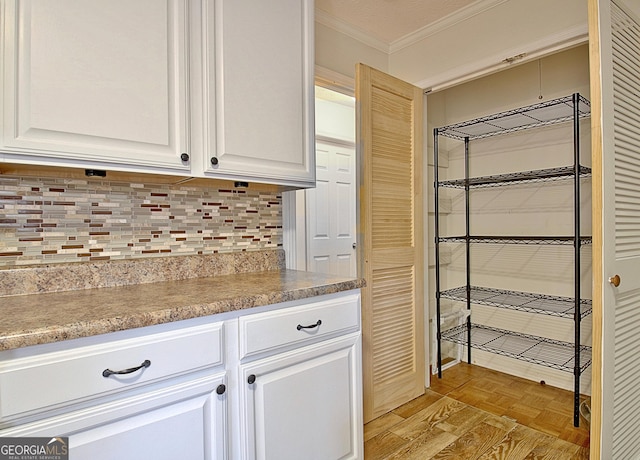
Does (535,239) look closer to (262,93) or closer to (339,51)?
(339,51)

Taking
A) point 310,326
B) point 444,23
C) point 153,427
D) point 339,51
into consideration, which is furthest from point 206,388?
point 444,23

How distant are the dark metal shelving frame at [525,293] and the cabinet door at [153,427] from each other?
204 cm

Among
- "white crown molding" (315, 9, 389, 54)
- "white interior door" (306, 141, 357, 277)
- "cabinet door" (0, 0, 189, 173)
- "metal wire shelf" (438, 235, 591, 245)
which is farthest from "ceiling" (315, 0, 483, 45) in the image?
"metal wire shelf" (438, 235, 591, 245)

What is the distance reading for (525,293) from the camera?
8.82 ft

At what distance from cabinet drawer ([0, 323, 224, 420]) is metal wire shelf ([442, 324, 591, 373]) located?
2.17m

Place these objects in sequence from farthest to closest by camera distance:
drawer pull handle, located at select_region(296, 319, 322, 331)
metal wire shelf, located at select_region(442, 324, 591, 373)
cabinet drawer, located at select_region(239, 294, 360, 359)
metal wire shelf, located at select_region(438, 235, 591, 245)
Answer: metal wire shelf, located at select_region(442, 324, 591, 373) < metal wire shelf, located at select_region(438, 235, 591, 245) < drawer pull handle, located at select_region(296, 319, 322, 331) < cabinet drawer, located at select_region(239, 294, 360, 359)

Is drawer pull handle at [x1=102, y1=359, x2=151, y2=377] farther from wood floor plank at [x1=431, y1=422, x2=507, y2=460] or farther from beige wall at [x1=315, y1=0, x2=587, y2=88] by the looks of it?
beige wall at [x1=315, y1=0, x2=587, y2=88]

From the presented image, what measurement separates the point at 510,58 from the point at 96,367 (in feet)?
7.95

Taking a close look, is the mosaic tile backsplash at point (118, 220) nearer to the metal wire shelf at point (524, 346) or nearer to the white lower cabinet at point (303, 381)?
the white lower cabinet at point (303, 381)

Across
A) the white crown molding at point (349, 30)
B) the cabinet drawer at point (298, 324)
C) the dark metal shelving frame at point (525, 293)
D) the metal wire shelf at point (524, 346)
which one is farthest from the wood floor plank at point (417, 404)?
the white crown molding at point (349, 30)

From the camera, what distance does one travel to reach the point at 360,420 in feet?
5.01

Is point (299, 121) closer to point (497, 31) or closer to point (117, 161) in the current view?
point (117, 161)

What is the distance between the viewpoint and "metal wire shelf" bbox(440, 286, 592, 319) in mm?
2340

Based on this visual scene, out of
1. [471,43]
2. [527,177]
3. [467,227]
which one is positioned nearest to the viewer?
[471,43]
